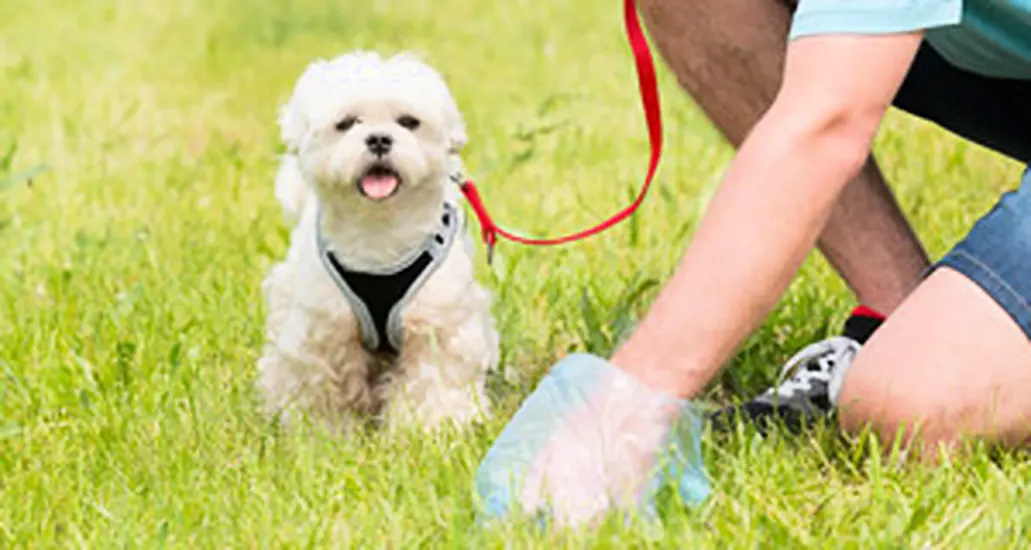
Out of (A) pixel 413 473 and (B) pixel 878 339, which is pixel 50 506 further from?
(B) pixel 878 339

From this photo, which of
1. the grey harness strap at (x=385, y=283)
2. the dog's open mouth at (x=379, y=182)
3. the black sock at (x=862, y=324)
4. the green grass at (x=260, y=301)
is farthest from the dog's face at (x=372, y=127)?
the black sock at (x=862, y=324)

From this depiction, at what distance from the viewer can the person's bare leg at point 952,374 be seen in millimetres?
2744

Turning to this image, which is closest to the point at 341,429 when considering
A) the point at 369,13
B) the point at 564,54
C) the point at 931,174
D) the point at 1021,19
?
the point at 1021,19

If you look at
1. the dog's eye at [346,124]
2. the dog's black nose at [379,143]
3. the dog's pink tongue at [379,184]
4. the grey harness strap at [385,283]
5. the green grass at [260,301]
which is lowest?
the green grass at [260,301]

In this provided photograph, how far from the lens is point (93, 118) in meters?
6.23

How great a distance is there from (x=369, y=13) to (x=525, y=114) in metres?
2.62

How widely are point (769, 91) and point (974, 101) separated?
0.39 meters

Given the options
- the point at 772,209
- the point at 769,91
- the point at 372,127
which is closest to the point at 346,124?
the point at 372,127

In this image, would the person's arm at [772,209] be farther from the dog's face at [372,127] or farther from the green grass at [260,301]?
the dog's face at [372,127]

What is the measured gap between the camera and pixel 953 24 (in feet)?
8.57

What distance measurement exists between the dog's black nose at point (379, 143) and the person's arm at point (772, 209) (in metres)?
0.83

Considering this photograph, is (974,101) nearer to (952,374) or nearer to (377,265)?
(952,374)

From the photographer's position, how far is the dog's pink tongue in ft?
10.6

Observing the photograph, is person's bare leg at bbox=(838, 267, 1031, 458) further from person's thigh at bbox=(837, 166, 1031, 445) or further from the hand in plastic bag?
the hand in plastic bag
